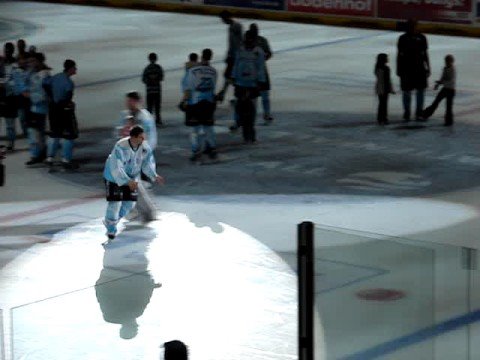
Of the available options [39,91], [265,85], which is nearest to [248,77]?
[265,85]

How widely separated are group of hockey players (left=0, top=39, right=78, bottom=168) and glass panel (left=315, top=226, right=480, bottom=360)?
34.9 feet

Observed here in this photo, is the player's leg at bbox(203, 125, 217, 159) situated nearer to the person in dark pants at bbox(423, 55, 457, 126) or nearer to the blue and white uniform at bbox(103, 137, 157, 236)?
the blue and white uniform at bbox(103, 137, 157, 236)

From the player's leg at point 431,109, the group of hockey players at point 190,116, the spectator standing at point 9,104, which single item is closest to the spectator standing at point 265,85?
the group of hockey players at point 190,116

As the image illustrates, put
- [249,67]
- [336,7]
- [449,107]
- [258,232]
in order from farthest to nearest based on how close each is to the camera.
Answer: [336,7], [449,107], [249,67], [258,232]

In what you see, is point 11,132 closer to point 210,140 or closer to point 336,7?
point 210,140

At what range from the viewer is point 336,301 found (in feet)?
25.4

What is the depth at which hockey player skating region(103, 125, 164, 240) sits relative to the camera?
14383mm

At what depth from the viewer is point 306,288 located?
684cm

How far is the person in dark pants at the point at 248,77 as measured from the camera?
66.2 ft

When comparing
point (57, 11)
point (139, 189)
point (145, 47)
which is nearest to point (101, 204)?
point (139, 189)

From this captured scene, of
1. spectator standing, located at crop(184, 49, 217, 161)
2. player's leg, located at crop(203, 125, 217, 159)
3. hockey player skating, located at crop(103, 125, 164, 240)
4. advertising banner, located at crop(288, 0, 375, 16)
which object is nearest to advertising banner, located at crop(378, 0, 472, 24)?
advertising banner, located at crop(288, 0, 375, 16)

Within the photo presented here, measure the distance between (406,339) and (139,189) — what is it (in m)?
7.60

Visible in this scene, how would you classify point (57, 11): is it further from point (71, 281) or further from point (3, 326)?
point (3, 326)

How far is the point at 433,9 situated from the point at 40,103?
50.7 feet
